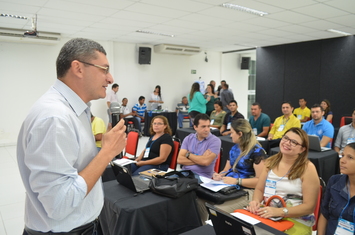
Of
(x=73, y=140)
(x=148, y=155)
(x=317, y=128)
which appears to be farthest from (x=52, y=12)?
(x=317, y=128)

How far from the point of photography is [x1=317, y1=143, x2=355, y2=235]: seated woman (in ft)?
5.65

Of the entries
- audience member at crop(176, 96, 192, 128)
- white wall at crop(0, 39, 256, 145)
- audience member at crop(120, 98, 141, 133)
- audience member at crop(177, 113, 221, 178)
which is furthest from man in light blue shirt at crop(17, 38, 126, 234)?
audience member at crop(176, 96, 192, 128)

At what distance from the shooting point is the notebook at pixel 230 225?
1.15 metres

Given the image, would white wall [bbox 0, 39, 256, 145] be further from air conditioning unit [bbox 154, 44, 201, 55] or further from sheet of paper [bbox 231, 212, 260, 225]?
sheet of paper [bbox 231, 212, 260, 225]

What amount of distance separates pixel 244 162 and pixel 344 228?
1.02 m

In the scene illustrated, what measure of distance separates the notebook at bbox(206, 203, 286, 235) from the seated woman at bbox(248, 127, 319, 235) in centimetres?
42

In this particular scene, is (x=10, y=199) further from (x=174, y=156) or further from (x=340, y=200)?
(x=340, y=200)

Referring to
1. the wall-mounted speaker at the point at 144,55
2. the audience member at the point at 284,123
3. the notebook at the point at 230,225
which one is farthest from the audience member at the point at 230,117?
the wall-mounted speaker at the point at 144,55

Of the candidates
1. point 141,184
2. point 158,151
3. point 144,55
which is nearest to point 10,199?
point 158,151

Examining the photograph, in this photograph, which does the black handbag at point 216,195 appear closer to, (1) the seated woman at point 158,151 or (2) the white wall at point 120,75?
(1) the seated woman at point 158,151

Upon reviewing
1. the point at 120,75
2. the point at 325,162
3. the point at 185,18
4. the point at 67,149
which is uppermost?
the point at 185,18

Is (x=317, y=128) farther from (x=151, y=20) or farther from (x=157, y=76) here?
(x=157, y=76)

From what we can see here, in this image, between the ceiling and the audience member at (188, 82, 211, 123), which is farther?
the audience member at (188, 82, 211, 123)

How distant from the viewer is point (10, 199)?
365 centimetres
